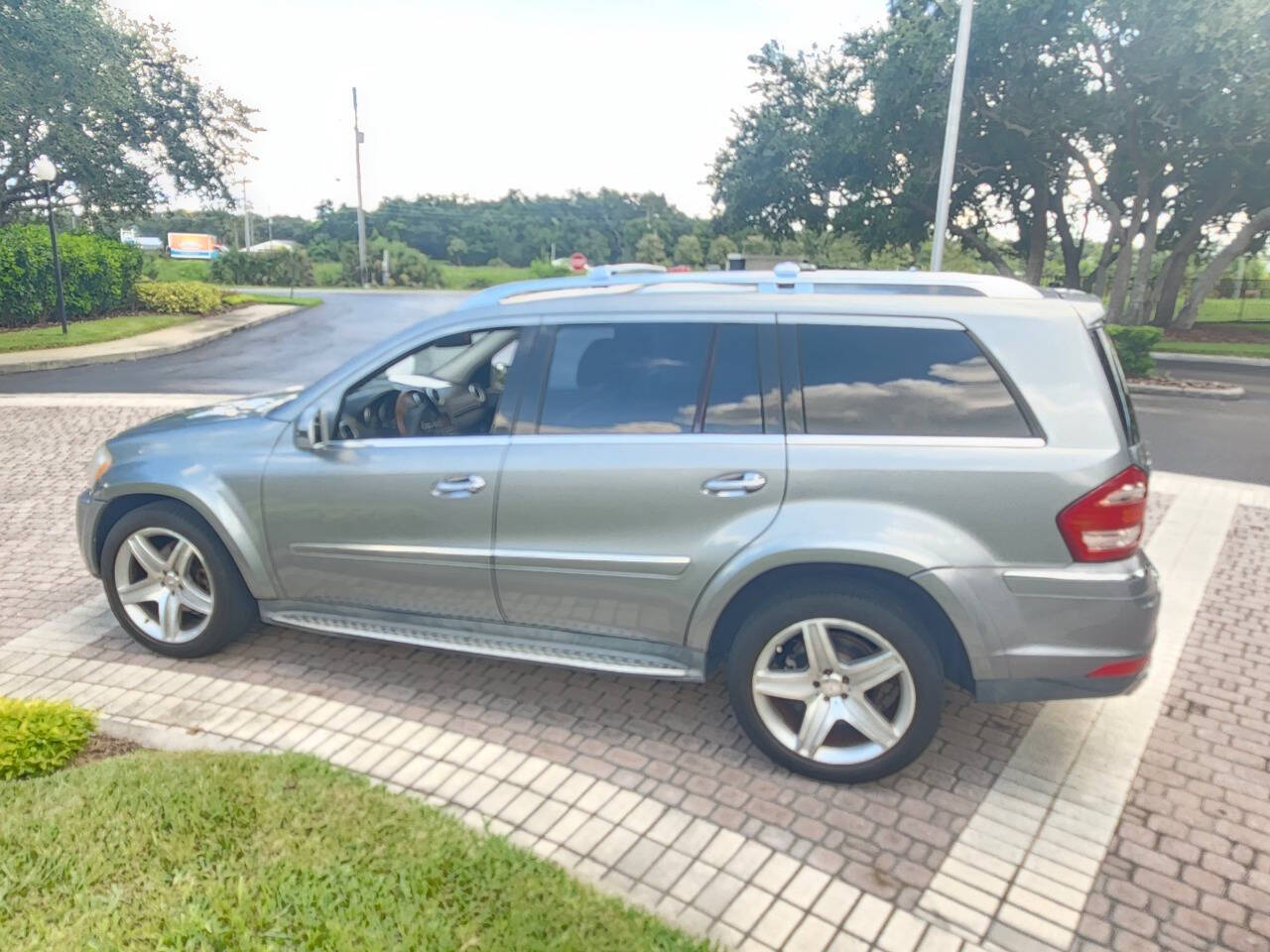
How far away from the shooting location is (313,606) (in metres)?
4.25

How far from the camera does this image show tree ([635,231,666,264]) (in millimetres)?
54406

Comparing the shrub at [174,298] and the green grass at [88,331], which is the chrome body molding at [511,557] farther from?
the shrub at [174,298]

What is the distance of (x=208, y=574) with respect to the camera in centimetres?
432

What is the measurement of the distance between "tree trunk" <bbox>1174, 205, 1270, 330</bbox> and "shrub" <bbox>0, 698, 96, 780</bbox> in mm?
28575

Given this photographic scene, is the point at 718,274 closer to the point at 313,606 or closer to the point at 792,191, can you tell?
the point at 313,606

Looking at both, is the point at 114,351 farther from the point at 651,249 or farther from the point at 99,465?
the point at 651,249

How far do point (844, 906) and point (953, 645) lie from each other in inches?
41.4

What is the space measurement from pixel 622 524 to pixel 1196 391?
1536 cm

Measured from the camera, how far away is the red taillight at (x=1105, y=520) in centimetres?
312

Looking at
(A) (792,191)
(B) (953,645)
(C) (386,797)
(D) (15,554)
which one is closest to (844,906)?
(B) (953,645)

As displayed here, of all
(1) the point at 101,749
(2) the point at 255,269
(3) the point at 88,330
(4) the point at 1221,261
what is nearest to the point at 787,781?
(1) the point at 101,749

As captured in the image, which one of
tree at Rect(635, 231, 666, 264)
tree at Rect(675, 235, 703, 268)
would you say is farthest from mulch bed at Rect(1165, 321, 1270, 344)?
tree at Rect(635, 231, 666, 264)

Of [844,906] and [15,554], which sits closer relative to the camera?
[844,906]

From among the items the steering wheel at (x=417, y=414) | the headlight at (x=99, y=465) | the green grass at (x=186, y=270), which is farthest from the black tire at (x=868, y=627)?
the green grass at (x=186, y=270)
